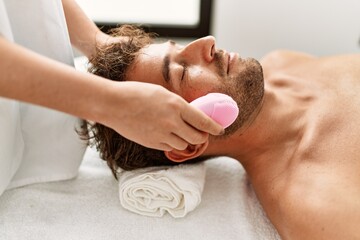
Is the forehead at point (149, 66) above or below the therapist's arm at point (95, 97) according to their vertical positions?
below

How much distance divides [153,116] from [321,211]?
527mm

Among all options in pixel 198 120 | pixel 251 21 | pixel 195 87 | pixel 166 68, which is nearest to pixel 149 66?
pixel 166 68

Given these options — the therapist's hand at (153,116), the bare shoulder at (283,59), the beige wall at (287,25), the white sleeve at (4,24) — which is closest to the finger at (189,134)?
the therapist's hand at (153,116)

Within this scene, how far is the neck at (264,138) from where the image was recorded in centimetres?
130

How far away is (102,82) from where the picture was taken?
2.81ft

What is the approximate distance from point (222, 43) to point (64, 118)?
0.93 metres

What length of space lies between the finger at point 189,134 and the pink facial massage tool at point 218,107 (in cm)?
10

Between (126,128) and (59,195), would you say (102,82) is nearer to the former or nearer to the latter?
(126,128)

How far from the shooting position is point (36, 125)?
4.25ft

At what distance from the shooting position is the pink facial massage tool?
1.00 m

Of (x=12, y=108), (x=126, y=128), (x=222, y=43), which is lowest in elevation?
(x=222, y=43)

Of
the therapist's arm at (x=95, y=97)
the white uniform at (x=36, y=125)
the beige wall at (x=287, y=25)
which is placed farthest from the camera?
the beige wall at (x=287, y=25)

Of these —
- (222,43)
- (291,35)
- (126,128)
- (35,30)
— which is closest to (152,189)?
(126,128)

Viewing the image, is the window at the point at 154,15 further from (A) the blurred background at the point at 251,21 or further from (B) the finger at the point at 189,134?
(B) the finger at the point at 189,134
